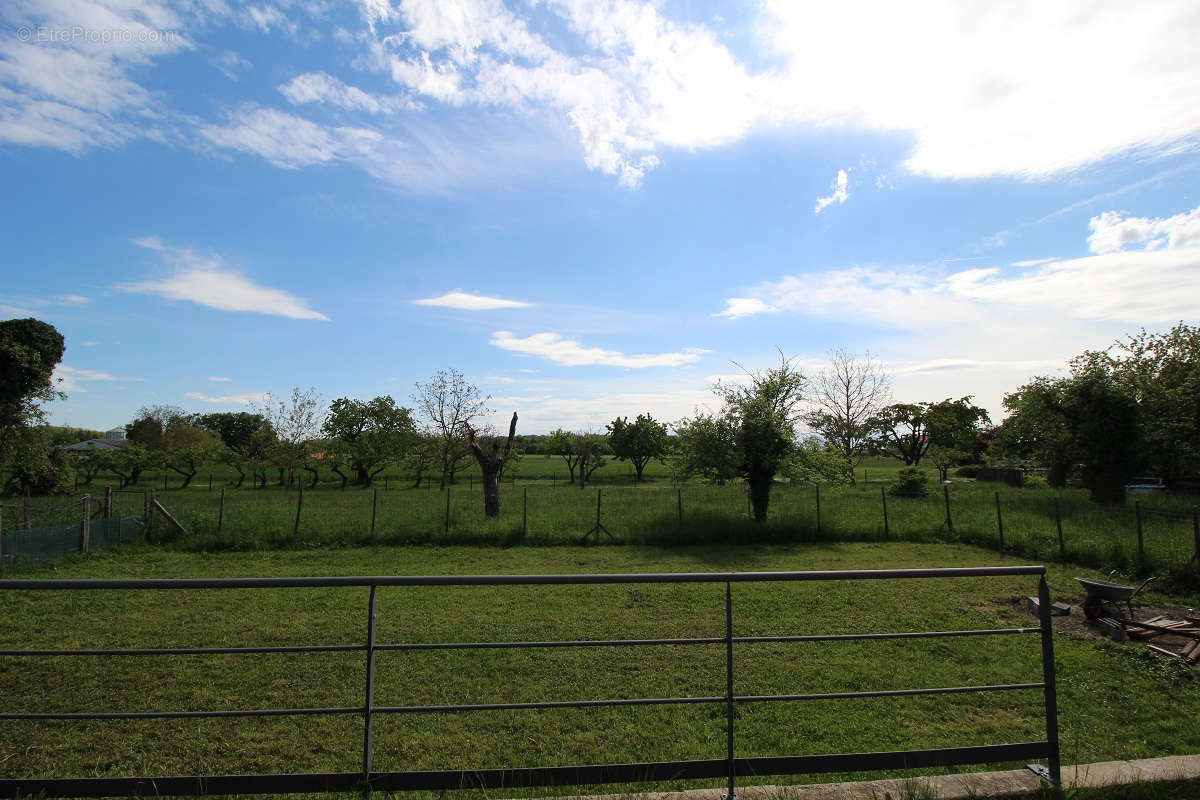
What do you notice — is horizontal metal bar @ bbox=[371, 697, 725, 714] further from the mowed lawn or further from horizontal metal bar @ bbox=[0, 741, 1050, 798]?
the mowed lawn

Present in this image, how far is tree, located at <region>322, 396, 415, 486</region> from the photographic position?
45375 mm

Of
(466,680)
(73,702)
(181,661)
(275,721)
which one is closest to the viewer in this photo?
(275,721)

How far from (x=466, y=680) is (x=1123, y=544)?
37.2ft

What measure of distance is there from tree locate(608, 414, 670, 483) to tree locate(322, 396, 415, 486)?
55.5ft

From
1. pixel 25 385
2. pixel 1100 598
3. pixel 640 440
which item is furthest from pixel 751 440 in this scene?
pixel 640 440

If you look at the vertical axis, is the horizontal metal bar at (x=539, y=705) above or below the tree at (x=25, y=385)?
below

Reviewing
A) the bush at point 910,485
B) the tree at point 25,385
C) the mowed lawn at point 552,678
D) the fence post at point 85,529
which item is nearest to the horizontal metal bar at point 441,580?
the mowed lawn at point 552,678

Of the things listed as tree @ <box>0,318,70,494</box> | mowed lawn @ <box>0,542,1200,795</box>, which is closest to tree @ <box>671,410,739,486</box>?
mowed lawn @ <box>0,542,1200,795</box>

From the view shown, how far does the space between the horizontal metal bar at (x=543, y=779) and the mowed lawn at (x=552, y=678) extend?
1.42 metres

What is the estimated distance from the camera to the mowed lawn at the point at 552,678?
4.21m

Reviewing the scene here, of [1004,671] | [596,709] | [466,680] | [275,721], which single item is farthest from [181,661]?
[1004,671]

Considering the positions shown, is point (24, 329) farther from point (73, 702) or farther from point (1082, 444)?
point (1082, 444)

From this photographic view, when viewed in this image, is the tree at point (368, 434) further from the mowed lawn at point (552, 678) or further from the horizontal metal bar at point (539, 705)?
the horizontal metal bar at point (539, 705)

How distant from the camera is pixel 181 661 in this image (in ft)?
19.9
